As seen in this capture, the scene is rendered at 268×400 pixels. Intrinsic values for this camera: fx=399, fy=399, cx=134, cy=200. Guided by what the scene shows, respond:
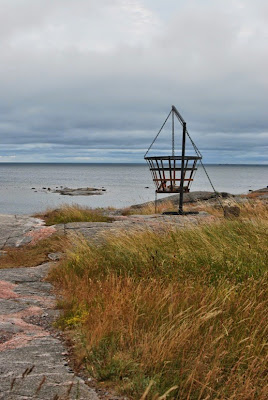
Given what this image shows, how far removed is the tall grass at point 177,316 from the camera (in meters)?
3.24

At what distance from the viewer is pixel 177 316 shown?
384 centimetres

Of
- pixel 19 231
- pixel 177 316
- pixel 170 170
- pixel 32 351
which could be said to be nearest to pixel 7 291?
pixel 32 351

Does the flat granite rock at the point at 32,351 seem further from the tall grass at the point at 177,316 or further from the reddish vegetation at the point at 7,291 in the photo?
the tall grass at the point at 177,316

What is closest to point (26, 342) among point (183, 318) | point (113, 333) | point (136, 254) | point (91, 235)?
point (113, 333)

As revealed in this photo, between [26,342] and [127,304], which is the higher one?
[127,304]

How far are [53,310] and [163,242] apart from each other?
306 centimetres

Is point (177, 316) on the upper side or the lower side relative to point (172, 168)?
lower

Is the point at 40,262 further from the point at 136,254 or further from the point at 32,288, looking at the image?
the point at 136,254

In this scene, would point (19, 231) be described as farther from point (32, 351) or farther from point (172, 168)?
point (32, 351)

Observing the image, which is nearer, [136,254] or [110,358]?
[110,358]

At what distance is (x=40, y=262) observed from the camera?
31.1ft

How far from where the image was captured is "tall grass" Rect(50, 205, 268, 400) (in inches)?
128

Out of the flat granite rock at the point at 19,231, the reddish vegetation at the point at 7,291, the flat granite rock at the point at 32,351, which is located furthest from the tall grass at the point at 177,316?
the flat granite rock at the point at 19,231

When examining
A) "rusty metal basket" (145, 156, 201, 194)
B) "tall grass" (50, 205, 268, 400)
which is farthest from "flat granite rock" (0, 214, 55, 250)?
"rusty metal basket" (145, 156, 201, 194)
